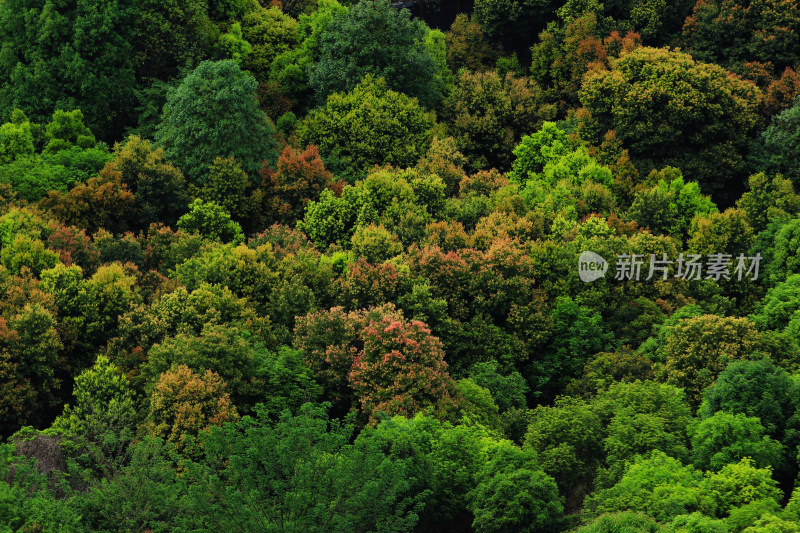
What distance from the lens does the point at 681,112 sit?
147 ft

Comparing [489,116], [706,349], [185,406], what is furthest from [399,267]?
[489,116]

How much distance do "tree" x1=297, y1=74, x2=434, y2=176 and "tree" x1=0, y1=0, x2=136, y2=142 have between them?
27.0 ft

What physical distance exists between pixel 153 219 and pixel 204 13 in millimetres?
12383

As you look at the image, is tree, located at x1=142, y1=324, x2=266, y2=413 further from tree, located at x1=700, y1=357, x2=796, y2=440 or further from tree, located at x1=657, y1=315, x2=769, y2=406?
tree, located at x1=700, y1=357, x2=796, y2=440

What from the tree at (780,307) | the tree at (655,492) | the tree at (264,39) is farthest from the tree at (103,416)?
the tree at (264,39)

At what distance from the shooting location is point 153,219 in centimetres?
4122

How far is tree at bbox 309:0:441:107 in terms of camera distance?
48562 millimetres

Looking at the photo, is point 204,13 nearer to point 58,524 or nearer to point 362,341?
point 362,341

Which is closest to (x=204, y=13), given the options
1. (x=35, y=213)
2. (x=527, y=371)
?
(x=35, y=213)

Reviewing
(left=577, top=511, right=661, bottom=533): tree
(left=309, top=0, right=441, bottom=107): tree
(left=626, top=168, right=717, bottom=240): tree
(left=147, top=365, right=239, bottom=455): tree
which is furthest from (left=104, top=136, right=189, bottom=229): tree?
(left=577, top=511, right=661, bottom=533): tree

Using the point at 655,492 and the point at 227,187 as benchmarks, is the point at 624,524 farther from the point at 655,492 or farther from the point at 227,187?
the point at 227,187

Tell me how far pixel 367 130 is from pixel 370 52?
13.4 feet

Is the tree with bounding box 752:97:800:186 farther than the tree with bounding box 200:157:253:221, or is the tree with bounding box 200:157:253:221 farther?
the tree with bounding box 752:97:800:186

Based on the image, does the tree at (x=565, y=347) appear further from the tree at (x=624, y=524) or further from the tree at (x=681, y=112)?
the tree at (x=624, y=524)
